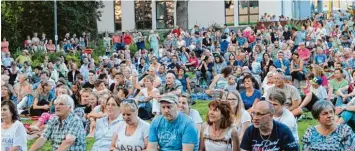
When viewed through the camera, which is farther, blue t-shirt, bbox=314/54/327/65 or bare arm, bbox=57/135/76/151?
blue t-shirt, bbox=314/54/327/65

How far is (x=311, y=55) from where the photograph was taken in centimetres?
2450

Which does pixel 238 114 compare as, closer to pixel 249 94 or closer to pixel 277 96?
pixel 277 96

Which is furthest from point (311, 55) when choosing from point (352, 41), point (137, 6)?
point (137, 6)

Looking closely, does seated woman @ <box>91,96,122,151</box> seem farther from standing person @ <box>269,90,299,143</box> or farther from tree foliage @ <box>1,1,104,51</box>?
tree foliage @ <box>1,1,104,51</box>

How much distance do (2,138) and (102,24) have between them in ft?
128

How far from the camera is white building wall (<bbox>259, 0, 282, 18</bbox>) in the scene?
41.6m

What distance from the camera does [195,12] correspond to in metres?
44.5

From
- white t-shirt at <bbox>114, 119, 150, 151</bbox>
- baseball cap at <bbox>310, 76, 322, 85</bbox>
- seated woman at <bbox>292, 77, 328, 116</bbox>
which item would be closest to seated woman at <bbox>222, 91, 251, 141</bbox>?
white t-shirt at <bbox>114, 119, 150, 151</bbox>

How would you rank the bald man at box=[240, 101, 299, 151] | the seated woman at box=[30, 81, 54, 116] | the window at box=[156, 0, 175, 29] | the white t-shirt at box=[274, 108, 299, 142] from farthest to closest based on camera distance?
1. the window at box=[156, 0, 175, 29]
2. the seated woman at box=[30, 81, 54, 116]
3. the white t-shirt at box=[274, 108, 299, 142]
4. the bald man at box=[240, 101, 299, 151]

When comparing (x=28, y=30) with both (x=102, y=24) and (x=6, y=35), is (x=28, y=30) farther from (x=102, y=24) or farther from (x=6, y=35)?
(x=102, y=24)

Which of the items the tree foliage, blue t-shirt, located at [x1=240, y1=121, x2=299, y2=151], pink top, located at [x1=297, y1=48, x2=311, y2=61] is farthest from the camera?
the tree foliage

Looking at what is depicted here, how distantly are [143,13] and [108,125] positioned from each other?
1493 inches

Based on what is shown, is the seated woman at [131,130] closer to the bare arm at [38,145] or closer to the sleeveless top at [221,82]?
the bare arm at [38,145]

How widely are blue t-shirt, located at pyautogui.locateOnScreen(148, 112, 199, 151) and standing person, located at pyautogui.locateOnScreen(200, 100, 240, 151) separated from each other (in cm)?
19
